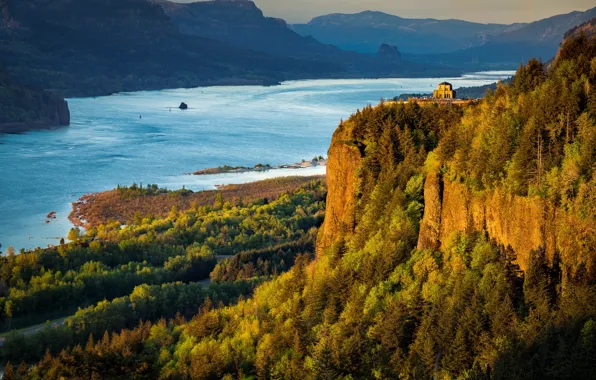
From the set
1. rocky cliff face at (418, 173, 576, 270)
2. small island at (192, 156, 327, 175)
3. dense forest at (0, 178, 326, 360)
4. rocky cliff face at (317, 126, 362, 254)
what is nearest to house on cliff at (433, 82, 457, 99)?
rocky cliff face at (317, 126, 362, 254)

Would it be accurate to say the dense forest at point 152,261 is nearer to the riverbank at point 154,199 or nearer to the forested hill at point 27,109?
the riverbank at point 154,199

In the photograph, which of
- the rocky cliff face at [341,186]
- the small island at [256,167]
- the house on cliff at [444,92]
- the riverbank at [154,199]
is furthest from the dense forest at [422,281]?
the small island at [256,167]

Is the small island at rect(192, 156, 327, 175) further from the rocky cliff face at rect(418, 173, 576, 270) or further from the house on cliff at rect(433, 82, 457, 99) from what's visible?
the rocky cliff face at rect(418, 173, 576, 270)

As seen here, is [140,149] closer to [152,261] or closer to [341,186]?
[152,261]

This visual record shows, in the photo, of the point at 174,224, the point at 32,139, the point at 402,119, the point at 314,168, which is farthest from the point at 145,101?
the point at 402,119

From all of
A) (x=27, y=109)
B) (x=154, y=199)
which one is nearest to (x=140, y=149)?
(x=154, y=199)

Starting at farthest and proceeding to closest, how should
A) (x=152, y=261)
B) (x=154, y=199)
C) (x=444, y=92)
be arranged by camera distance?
(x=154, y=199) < (x=152, y=261) < (x=444, y=92)

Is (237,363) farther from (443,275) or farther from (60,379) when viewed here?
(443,275)
